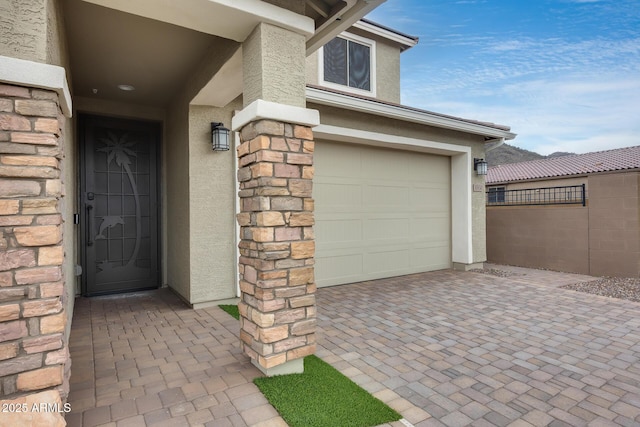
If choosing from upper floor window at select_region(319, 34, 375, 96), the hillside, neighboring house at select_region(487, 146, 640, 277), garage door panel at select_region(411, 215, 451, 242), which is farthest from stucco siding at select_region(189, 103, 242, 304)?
the hillside

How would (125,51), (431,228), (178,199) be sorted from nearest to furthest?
(125,51) → (178,199) → (431,228)

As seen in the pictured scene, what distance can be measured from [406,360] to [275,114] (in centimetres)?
228

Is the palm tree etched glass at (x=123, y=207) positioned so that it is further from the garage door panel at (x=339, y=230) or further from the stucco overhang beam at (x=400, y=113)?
the stucco overhang beam at (x=400, y=113)

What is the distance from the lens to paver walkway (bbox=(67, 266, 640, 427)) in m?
2.16

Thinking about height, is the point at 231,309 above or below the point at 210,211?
below

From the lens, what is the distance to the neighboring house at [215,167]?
1.71m

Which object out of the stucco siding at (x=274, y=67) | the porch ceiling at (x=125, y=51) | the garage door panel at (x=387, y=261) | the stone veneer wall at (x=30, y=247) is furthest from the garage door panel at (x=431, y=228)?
the stone veneer wall at (x=30, y=247)

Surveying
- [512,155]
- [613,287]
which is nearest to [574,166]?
[613,287]

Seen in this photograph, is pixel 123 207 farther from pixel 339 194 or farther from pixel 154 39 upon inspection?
pixel 339 194

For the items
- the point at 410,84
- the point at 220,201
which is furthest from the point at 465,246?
the point at 410,84

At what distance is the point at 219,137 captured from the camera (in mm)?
4320

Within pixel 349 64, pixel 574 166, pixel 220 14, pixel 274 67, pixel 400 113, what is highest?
pixel 349 64

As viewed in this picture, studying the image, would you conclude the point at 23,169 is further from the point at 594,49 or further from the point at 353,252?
the point at 594,49

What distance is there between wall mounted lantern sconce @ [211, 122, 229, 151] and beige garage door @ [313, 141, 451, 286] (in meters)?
1.55
